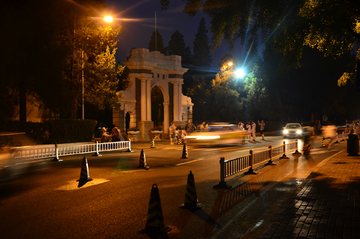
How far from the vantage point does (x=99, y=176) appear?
37.3 ft

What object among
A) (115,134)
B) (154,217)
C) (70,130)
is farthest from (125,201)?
(70,130)

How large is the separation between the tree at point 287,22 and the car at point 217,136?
9.72 m

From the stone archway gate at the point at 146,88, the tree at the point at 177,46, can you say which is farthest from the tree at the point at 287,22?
the tree at the point at 177,46

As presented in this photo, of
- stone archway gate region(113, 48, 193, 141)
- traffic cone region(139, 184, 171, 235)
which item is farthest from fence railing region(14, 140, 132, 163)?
stone archway gate region(113, 48, 193, 141)

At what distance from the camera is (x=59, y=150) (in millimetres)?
18188

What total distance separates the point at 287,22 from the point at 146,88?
2411 cm

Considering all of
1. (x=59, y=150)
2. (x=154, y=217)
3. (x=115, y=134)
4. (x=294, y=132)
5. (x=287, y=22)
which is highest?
(x=287, y=22)

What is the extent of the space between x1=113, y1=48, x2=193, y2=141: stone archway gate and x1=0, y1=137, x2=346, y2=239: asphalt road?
2008 cm

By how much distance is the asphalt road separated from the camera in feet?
19.1

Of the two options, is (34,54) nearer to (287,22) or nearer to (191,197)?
(287,22)

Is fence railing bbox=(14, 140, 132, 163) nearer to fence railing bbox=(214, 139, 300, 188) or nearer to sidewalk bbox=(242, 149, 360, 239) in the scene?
fence railing bbox=(214, 139, 300, 188)

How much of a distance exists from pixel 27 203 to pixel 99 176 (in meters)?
3.67

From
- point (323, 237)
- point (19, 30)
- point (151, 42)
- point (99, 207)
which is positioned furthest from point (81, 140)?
point (151, 42)

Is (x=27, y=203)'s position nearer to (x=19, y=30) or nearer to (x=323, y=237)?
(x=323, y=237)
